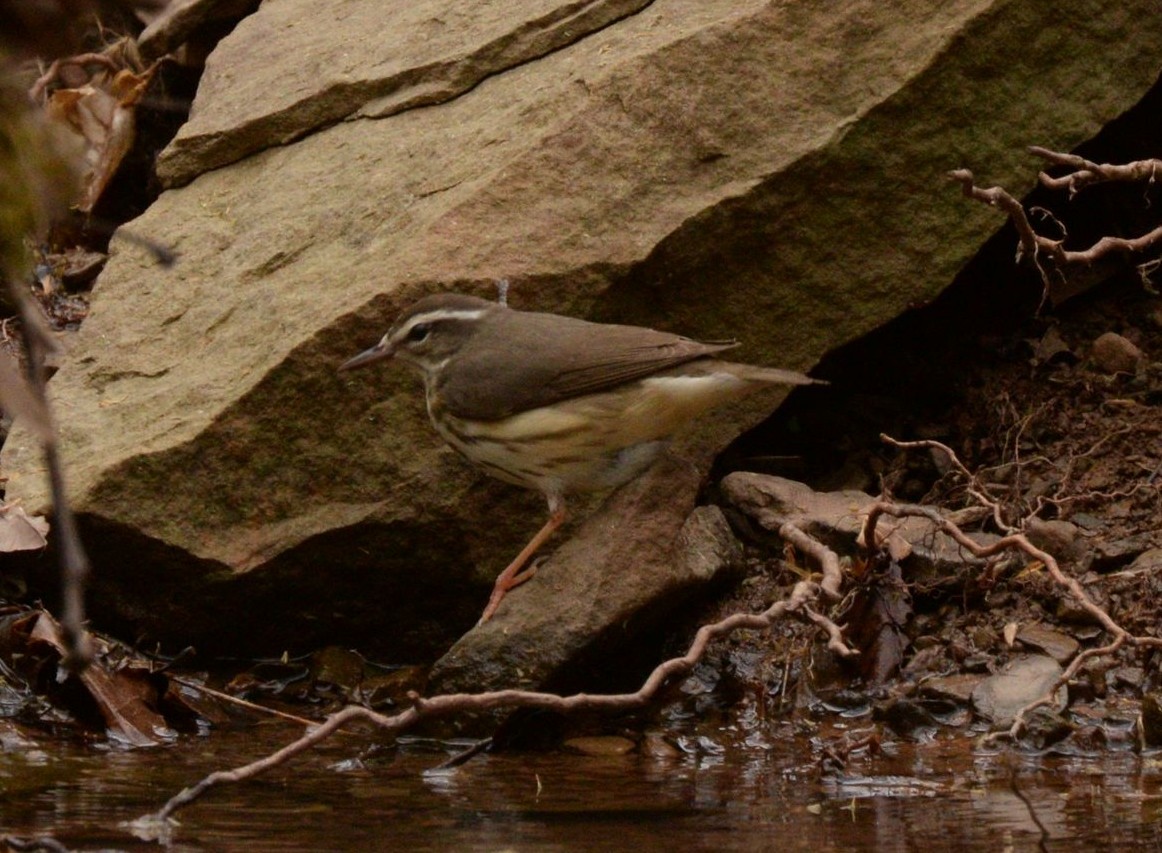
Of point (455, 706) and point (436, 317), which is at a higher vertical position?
point (436, 317)

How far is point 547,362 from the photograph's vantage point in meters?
6.45

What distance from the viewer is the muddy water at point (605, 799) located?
4766mm

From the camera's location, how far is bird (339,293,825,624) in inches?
252

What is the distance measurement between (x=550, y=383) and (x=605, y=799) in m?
1.71

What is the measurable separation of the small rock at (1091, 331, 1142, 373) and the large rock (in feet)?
3.14

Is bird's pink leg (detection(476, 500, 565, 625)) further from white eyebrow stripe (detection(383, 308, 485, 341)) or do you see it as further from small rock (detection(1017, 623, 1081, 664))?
small rock (detection(1017, 623, 1081, 664))

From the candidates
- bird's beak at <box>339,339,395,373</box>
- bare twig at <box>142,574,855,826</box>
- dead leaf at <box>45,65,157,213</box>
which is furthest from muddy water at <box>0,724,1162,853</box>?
dead leaf at <box>45,65,157,213</box>

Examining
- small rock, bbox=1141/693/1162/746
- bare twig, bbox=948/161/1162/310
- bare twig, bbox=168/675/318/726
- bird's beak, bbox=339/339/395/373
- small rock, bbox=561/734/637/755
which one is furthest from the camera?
bare twig, bbox=168/675/318/726

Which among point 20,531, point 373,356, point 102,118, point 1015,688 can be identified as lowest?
point 1015,688

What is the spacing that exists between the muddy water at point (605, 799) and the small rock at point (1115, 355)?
2.49 metres

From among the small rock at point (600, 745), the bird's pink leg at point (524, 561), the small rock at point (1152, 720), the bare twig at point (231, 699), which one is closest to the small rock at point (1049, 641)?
the small rock at point (1152, 720)

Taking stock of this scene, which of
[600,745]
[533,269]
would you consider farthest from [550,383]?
[600,745]

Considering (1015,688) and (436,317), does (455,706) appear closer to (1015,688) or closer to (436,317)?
(436,317)

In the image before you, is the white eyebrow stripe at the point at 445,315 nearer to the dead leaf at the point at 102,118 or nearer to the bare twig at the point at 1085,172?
the bare twig at the point at 1085,172
